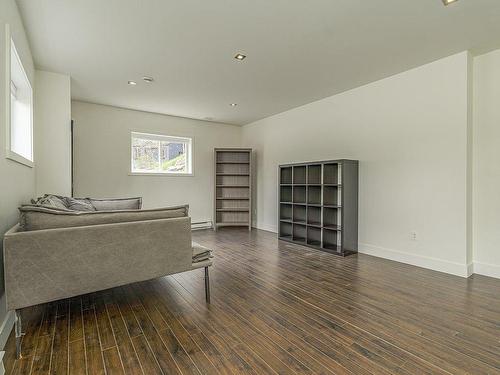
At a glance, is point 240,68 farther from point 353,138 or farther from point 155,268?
point 155,268

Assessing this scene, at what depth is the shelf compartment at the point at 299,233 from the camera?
4.55m

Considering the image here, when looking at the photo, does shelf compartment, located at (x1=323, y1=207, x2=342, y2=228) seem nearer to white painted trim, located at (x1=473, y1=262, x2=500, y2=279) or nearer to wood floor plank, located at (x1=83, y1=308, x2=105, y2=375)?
white painted trim, located at (x1=473, y1=262, x2=500, y2=279)

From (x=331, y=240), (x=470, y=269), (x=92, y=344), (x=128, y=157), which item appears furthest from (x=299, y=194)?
(x=92, y=344)

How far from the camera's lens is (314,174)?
440cm

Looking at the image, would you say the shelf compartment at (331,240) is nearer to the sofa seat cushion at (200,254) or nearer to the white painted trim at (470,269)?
the white painted trim at (470,269)

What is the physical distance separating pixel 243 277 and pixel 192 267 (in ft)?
2.61

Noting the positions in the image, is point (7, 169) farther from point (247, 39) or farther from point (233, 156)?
point (233, 156)

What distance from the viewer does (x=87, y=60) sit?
122 inches

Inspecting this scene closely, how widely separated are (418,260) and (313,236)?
159cm

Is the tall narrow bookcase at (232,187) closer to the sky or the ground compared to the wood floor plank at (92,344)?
closer to the sky

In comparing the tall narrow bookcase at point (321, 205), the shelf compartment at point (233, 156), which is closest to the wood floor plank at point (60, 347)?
the tall narrow bookcase at point (321, 205)

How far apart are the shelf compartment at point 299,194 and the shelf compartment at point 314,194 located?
17cm

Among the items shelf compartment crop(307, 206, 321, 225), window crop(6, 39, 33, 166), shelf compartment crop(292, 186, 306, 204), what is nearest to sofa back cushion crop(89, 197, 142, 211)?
window crop(6, 39, 33, 166)

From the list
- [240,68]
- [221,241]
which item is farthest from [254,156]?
[240,68]
